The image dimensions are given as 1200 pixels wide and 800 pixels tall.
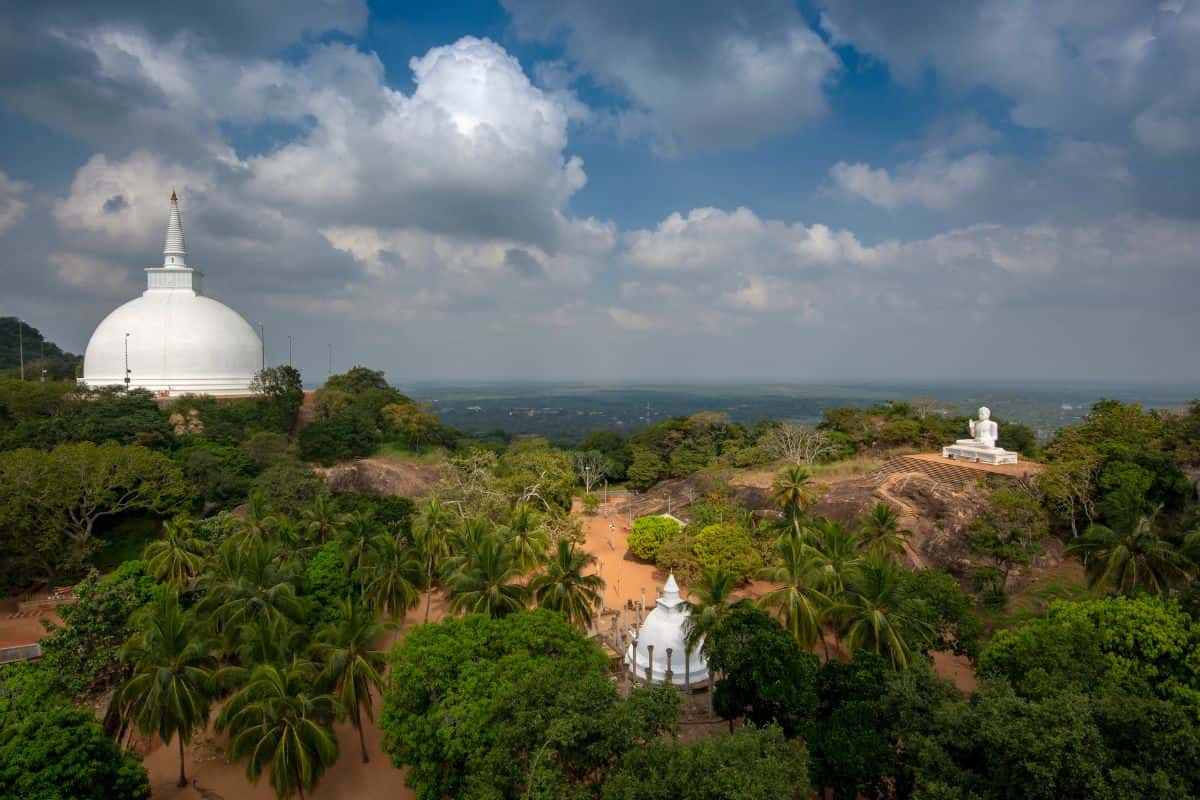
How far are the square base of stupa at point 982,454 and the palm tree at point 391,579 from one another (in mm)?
32118

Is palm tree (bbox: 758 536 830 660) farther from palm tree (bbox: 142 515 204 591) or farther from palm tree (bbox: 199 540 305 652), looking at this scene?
palm tree (bbox: 142 515 204 591)

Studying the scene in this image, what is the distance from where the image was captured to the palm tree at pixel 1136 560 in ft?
63.6

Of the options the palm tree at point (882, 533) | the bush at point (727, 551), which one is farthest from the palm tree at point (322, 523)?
the palm tree at point (882, 533)

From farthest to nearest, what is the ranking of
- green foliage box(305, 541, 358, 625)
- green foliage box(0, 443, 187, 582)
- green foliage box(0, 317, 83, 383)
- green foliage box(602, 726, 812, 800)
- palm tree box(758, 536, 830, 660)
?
green foliage box(0, 317, 83, 383)
green foliage box(0, 443, 187, 582)
green foliage box(305, 541, 358, 625)
palm tree box(758, 536, 830, 660)
green foliage box(602, 726, 812, 800)

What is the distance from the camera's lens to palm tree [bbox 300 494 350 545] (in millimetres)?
27469

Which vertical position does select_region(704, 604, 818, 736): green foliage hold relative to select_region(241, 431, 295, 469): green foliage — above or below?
below

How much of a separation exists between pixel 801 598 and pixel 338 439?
3643 cm

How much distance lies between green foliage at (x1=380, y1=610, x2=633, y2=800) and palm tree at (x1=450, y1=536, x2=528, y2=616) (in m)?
2.94

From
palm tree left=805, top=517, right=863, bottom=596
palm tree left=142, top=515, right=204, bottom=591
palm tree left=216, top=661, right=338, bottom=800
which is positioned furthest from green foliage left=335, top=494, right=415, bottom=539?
palm tree left=805, top=517, right=863, bottom=596

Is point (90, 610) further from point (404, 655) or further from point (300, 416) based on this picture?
point (300, 416)

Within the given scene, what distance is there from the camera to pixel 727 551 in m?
28.1

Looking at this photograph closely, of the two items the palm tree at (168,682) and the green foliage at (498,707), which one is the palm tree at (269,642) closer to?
the palm tree at (168,682)

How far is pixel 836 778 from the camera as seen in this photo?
522 inches

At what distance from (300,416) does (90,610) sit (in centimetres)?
3412
